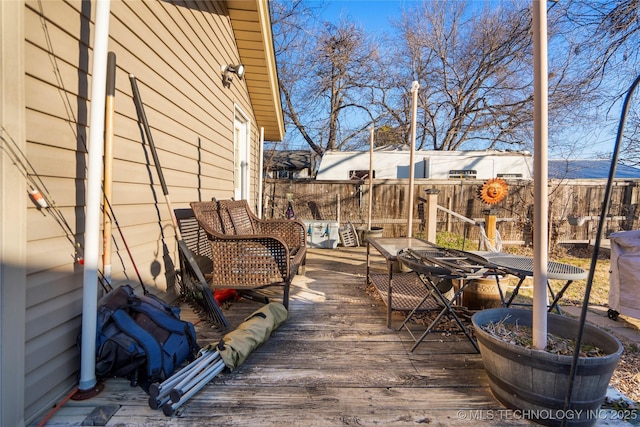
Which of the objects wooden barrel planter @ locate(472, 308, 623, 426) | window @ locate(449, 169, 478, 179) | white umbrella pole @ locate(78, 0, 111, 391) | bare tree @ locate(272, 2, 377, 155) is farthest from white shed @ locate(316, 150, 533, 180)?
wooden barrel planter @ locate(472, 308, 623, 426)

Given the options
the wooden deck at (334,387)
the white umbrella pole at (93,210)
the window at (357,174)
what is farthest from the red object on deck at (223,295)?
the window at (357,174)

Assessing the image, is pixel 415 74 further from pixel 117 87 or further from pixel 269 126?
pixel 117 87

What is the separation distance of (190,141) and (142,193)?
39.8 inches

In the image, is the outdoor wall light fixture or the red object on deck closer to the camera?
the red object on deck

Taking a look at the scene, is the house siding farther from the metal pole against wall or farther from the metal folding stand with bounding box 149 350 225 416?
the metal folding stand with bounding box 149 350 225 416

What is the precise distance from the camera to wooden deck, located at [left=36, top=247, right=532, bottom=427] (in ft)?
4.55

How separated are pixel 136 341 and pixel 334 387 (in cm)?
104

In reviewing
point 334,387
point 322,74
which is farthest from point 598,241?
point 322,74

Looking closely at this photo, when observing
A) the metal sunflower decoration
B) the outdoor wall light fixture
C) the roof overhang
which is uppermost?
the roof overhang

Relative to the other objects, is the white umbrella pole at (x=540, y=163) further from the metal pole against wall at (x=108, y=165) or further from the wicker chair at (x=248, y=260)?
the metal pole against wall at (x=108, y=165)

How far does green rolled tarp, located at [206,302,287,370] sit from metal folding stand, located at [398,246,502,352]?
95 cm

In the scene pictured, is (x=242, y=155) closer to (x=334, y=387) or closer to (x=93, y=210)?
(x=93, y=210)

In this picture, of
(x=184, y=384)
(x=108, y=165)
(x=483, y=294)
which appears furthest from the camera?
(x=483, y=294)

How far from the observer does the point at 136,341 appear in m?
1.56
